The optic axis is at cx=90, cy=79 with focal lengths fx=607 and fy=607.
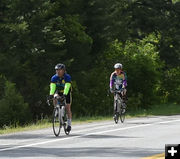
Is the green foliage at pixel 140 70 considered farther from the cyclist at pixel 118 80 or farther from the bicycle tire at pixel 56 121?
the bicycle tire at pixel 56 121

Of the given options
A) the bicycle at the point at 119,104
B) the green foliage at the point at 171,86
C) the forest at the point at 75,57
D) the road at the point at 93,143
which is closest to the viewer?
the road at the point at 93,143

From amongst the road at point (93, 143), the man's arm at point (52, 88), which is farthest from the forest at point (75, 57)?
the man's arm at point (52, 88)

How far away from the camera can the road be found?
35.6 feet

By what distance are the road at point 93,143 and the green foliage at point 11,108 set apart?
12262 mm

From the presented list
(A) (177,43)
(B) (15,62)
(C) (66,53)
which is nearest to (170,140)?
(B) (15,62)

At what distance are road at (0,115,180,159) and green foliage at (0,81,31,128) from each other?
1226 centimetres

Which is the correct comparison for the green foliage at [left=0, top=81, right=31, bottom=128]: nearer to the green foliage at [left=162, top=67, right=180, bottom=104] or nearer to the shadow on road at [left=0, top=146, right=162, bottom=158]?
the green foliage at [left=162, top=67, right=180, bottom=104]

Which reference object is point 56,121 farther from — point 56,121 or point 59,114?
point 59,114

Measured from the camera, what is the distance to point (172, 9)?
4184 centimetres

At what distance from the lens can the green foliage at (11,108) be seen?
2902 cm

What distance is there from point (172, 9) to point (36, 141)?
97.6ft

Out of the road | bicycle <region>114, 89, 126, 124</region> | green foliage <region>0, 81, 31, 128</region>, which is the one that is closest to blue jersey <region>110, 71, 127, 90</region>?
bicycle <region>114, 89, 126, 124</region>

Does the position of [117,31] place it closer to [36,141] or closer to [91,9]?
[91,9]

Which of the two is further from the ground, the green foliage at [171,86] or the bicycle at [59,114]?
the green foliage at [171,86]
